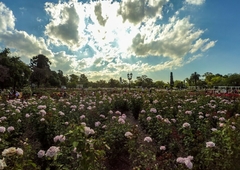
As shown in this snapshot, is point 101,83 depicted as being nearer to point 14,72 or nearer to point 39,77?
point 39,77

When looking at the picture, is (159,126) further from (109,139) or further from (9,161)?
(9,161)

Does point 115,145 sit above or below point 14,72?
below

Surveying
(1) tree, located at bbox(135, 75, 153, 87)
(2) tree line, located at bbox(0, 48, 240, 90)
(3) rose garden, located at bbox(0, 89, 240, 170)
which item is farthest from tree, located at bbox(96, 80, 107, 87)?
(3) rose garden, located at bbox(0, 89, 240, 170)

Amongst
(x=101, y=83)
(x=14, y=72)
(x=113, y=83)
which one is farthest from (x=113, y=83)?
(x=14, y=72)

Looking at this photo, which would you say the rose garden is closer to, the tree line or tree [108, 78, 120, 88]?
the tree line

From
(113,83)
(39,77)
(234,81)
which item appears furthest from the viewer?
(113,83)

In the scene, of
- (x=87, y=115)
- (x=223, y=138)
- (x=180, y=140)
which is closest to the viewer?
(x=223, y=138)

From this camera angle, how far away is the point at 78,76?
102 m

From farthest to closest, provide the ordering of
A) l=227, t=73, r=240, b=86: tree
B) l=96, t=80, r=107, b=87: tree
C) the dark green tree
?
l=96, t=80, r=107, b=87: tree
the dark green tree
l=227, t=73, r=240, b=86: tree

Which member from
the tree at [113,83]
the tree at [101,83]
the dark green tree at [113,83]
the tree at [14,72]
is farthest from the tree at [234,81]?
the tree at [14,72]

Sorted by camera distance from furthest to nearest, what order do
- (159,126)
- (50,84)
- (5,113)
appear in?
(50,84), (5,113), (159,126)

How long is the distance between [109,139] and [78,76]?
326ft

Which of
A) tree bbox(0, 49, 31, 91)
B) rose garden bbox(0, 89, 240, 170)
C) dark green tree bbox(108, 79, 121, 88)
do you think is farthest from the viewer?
dark green tree bbox(108, 79, 121, 88)

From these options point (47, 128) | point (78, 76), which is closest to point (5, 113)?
point (47, 128)
